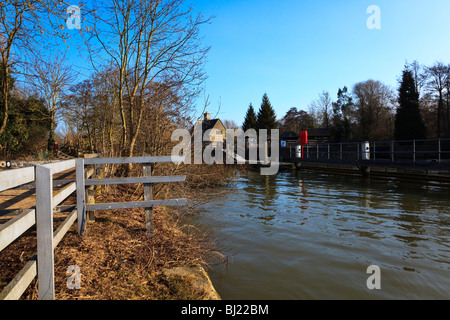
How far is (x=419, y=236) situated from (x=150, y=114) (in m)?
6.49

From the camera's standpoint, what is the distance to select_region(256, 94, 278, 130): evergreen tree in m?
55.3

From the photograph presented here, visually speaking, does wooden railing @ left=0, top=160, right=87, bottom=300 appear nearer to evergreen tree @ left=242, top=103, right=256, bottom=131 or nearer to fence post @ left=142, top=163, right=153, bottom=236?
fence post @ left=142, top=163, right=153, bottom=236

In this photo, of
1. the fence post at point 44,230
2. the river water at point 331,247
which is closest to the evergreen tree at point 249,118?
the river water at point 331,247

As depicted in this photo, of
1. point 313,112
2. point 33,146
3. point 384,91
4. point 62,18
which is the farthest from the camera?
point 313,112

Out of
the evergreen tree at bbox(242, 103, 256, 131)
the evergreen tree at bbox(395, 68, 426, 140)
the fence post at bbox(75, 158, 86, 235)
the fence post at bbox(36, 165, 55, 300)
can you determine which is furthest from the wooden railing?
the evergreen tree at bbox(242, 103, 256, 131)

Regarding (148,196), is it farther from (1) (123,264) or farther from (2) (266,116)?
(2) (266,116)

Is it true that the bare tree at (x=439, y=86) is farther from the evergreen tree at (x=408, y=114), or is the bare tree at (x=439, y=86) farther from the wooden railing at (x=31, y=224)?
the wooden railing at (x=31, y=224)

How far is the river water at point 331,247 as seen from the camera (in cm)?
388

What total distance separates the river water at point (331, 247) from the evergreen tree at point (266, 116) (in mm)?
45600

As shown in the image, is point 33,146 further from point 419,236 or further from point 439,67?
point 439,67

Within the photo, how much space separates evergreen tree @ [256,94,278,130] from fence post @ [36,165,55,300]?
5392 cm

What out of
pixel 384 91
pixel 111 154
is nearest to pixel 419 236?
pixel 111 154

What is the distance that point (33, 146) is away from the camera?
80.7ft
